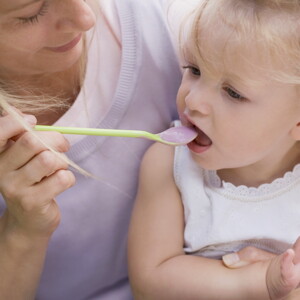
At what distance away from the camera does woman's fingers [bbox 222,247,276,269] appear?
1.13 meters

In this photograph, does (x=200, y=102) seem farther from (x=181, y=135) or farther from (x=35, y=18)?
(x=35, y=18)

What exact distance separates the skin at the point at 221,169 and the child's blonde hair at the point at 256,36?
0.04ft

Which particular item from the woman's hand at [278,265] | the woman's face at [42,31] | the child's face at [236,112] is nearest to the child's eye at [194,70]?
the child's face at [236,112]

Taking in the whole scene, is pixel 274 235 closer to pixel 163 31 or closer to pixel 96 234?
pixel 96 234

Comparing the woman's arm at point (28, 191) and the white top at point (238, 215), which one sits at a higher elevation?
the woman's arm at point (28, 191)

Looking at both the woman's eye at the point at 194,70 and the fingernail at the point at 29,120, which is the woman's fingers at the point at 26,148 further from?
the woman's eye at the point at 194,70

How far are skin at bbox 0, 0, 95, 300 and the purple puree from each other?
0.58 ft

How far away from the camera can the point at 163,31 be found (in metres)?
1.30

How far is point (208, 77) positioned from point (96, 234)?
1.34ft

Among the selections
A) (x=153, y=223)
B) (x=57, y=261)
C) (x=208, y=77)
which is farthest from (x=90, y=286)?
(x=208, y=77)

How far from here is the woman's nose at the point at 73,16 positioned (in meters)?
1.07

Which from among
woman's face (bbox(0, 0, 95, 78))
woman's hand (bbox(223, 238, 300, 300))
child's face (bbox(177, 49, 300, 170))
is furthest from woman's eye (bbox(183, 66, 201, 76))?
woman's hand (bbox(223, 238, 300, 300))

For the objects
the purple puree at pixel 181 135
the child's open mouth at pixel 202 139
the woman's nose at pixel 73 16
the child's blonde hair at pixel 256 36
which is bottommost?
the child's open mouth at pixel 202 139

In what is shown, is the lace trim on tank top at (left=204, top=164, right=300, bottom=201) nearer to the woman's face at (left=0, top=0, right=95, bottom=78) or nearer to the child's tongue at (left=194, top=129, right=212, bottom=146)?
Answer: the child's tongue at (left=194, top=129, right=212, bottom=146)
